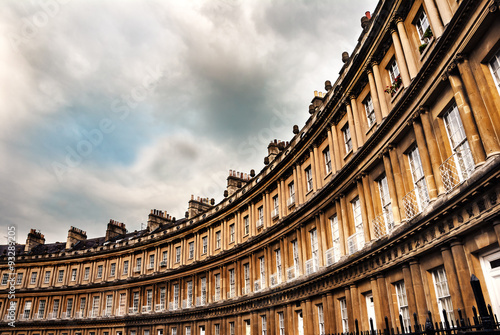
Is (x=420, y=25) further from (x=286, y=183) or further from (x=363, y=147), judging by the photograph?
(x=286, y=183)

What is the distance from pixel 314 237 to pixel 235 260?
10005 millimetres

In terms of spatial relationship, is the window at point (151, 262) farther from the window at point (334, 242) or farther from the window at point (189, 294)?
the window at point (334, 242)

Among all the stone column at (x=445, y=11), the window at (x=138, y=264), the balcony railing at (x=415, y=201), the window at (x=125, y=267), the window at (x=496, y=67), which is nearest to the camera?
the window at (x=496, y=67)

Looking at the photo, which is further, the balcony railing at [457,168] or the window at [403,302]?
the window at [403,302]

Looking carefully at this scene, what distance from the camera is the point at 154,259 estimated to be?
131ft

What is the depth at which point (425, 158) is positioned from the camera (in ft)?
40.3

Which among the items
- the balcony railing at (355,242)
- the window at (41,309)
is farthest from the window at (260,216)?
the window at (41,309)

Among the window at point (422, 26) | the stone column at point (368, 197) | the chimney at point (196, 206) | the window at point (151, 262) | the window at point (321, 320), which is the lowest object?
the window at point (321, 320)

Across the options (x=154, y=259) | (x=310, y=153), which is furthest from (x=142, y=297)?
(x=310, y=153)

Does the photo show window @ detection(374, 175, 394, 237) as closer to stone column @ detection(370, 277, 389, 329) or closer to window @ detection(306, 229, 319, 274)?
stone column @ detection(370, 277, 389, 329)

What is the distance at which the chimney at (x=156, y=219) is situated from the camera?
47156 millimetres

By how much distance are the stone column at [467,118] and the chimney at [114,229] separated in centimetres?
4864

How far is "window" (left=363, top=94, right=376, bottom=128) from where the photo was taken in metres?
16.6

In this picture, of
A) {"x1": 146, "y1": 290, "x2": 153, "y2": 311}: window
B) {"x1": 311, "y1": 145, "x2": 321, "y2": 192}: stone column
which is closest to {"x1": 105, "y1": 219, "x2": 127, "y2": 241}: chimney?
{"x1": 146, "y1": 290, "x2": 153, "y2": 311}: window
